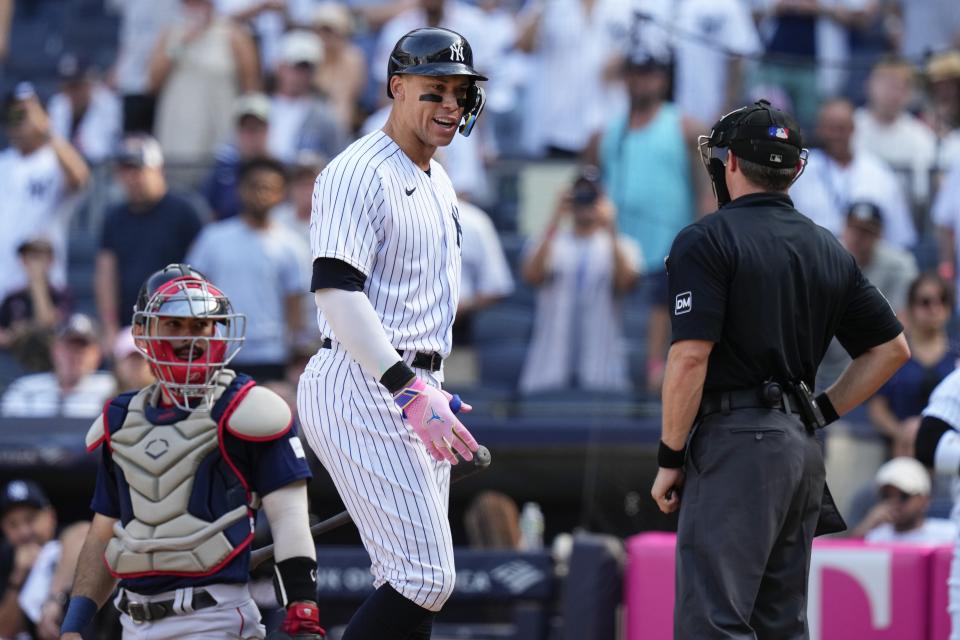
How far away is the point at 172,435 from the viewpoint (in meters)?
4.65

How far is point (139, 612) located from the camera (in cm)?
464

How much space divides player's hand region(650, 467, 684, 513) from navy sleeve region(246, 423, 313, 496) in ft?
3.15

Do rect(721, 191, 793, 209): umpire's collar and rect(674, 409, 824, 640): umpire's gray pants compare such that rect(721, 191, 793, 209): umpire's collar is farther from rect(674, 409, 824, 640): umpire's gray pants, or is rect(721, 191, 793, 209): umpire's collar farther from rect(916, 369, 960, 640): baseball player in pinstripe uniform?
rect(916, 369, 960, 640): baseball player in pinstripe uniform

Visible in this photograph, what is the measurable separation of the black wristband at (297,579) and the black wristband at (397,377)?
58 cm

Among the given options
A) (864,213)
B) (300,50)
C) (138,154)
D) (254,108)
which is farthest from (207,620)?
(300,50)

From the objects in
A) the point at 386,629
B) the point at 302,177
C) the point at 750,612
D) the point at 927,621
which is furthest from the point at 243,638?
the point at 302,177

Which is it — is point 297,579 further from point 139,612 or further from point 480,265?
point 480,265

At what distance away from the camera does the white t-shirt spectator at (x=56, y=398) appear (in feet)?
31.1

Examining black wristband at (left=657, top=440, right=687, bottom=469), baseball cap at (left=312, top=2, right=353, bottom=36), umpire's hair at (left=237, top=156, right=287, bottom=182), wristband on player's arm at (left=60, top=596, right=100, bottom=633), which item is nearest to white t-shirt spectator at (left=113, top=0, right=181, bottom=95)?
baseball cap at (left=312, top=2, right=353, bottom=36)

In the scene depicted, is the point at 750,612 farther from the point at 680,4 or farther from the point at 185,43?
the point at 185,43

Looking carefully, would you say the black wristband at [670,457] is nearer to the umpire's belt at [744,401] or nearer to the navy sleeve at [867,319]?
the umpire's belt at [744,401]

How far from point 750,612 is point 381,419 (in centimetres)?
111

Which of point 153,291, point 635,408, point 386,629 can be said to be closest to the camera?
point 386,629

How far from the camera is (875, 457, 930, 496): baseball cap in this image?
7836 millimetres
